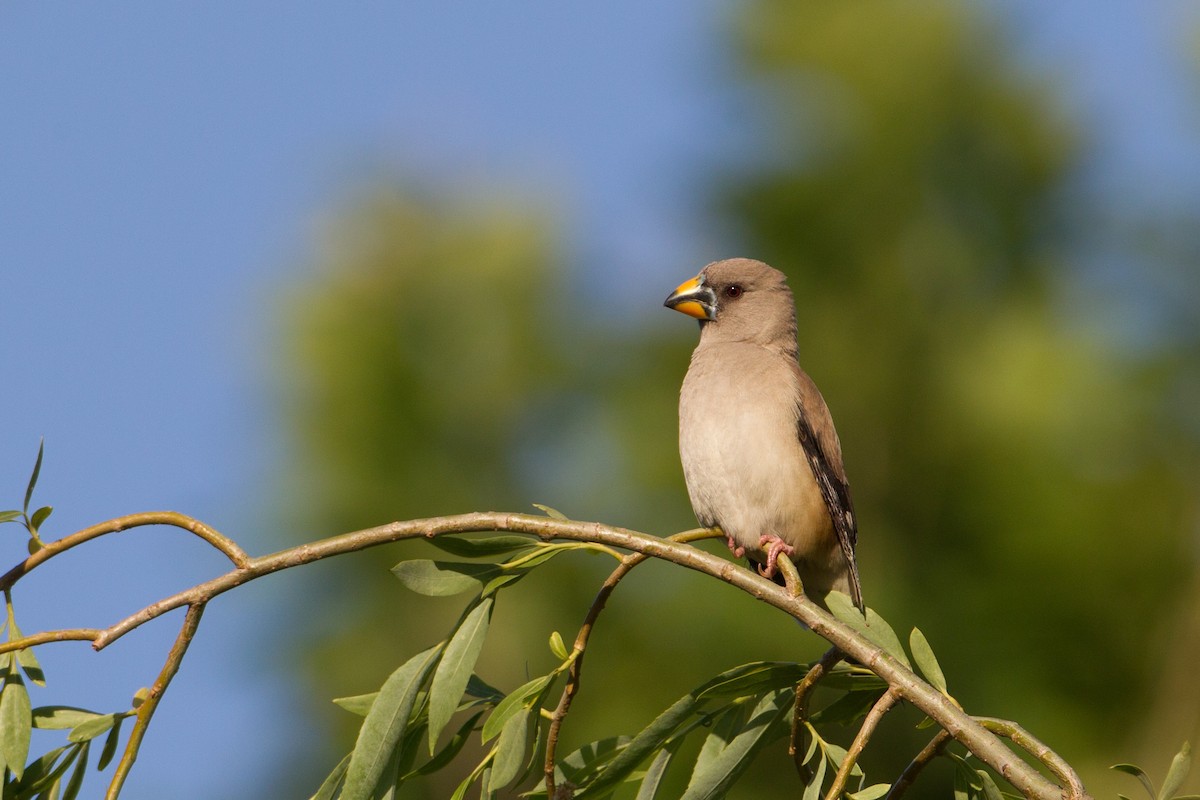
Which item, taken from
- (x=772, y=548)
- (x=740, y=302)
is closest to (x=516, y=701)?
(x=772, y=548)

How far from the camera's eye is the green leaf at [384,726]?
2748mm

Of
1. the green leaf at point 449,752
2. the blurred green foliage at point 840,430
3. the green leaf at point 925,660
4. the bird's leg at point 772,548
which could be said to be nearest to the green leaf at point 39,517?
the green leaf at point 449,752

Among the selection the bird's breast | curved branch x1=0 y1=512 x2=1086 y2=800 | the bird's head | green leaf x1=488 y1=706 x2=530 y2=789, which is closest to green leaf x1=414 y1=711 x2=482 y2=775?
green leaf x1=488 y1=706 x2=530 y2=789

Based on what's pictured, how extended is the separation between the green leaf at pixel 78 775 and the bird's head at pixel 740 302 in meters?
3.92

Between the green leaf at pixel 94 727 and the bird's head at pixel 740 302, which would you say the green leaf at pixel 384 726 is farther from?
the bird's head at pixel 740 302

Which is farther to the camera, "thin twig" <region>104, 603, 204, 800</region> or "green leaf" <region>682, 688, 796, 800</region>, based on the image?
"green leaf" <region>682, 688, 796, 800</region>

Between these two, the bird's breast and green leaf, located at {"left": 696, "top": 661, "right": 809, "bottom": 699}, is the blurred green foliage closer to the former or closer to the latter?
the bird's breast

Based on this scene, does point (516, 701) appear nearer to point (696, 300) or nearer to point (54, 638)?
point (54, 638)

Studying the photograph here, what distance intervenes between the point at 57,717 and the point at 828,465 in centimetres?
333

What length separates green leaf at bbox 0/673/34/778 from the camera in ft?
9.16

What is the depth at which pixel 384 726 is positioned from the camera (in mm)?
2822

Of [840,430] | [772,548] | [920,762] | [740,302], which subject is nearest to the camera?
[920,762]

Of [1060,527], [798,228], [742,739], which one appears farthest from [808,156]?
[742,739]

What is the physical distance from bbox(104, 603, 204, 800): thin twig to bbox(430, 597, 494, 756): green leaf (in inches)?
20.8
